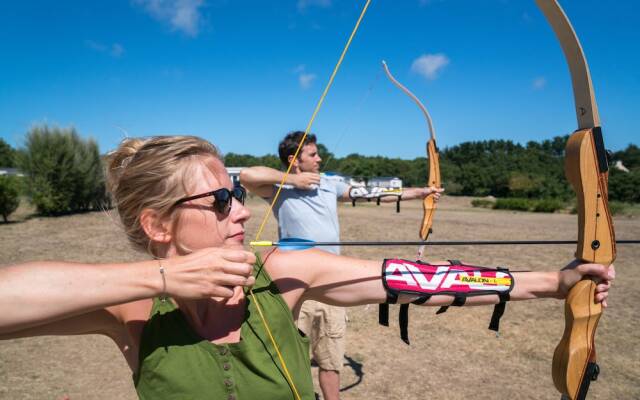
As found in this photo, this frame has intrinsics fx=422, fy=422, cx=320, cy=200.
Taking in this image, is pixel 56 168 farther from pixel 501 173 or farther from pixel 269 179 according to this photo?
pixel 501 173

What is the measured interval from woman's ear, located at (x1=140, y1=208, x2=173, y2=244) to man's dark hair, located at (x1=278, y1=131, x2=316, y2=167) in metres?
2.07

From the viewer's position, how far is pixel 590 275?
49.5 inches

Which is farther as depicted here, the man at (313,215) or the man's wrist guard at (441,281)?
the man at (313,215)

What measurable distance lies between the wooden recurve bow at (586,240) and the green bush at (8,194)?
13.0m

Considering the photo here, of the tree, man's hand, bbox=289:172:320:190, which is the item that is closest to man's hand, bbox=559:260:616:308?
man's hand, bbox=289:172:320:190

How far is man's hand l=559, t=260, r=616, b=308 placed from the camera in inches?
48.4

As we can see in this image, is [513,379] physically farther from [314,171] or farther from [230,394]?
[230,394]

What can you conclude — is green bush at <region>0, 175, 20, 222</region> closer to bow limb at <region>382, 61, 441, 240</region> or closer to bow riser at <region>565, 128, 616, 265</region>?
bow limb at <region>382, 61, 441, 240</region>

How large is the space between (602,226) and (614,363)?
2621 mm

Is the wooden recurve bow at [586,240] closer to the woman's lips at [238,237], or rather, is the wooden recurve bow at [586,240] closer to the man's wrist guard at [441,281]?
the man's wrist guard at [441,281]

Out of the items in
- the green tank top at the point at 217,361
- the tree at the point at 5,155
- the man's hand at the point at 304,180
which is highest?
the tree at the point at 5,155

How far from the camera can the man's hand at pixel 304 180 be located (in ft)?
8.97

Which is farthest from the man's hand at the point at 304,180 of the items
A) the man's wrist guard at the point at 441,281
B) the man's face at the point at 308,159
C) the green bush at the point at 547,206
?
the green bush at the point at 547,206

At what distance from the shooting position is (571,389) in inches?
50.8
